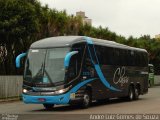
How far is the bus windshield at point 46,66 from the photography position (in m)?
21.3

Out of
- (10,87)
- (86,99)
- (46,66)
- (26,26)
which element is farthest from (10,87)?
(46,66)

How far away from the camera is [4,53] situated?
130ft

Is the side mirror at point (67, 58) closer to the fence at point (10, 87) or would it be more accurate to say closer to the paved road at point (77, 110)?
the paved road at point (77, 110)

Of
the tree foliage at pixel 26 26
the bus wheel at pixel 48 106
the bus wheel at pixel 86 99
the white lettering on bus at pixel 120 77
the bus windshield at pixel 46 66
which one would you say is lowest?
the bus wheel at pixel 48 106

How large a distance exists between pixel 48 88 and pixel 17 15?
50.7ft

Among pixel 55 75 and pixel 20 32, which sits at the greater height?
pixel 20 32

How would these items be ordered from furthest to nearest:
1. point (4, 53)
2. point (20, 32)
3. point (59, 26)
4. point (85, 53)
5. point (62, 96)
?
point (59, 26) → point (4, 53) → point (20, 32) → point (85, 53) → point (62, 96)

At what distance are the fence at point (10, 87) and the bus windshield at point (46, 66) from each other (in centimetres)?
1261

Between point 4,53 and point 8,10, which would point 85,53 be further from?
point 4,53

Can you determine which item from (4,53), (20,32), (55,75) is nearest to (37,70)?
(55,75)

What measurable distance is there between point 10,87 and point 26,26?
15.3 feet

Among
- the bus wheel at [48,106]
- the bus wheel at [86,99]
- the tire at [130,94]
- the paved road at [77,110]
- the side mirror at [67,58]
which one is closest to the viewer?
the paved road at [77,110]

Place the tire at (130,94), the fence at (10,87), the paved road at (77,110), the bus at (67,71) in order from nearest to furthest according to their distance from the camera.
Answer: the paved road at (77,110), the bus at (67,71), the tire at (130,94), the fence at (10,87)

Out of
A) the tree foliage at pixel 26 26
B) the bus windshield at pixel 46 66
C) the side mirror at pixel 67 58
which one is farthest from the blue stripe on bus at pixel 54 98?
the tree foliage at pixel 26 26
